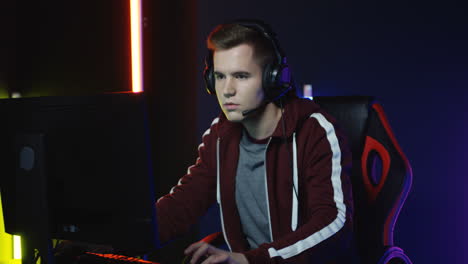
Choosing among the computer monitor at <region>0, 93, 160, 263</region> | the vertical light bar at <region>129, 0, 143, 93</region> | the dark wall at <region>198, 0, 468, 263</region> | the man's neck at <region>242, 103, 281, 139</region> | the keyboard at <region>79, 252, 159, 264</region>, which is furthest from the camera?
the vertical light bar at <region>129, 0, 143, 93</region>

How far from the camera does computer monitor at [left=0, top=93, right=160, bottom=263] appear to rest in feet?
2.93

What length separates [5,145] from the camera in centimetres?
102

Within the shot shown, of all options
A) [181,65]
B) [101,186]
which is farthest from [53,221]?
[181,65]

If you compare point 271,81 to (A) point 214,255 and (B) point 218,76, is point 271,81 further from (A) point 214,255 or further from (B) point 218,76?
(A) point 214,255

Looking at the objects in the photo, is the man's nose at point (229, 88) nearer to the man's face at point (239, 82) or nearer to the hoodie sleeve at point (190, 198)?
the man's face at point (239, 82)

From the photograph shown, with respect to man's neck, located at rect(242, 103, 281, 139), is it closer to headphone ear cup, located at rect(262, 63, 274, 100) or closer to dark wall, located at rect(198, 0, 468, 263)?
headphone ear cup, located at rect(262, 63, 274, 100)

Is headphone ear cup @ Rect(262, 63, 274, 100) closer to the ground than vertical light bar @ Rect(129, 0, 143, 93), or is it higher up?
closer to the ground

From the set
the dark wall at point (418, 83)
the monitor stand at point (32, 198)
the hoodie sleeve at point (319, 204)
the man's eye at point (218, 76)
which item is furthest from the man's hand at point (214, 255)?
the dark wall at point (418, 83)

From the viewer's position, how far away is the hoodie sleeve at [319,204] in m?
1.07

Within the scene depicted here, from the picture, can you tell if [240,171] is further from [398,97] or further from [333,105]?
[398,97]

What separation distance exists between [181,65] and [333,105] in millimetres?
1240

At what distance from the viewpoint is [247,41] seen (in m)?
1.31

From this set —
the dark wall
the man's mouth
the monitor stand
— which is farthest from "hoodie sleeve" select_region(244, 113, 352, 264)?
the dark wall

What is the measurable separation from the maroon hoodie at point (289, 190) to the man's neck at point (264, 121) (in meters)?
0.06
